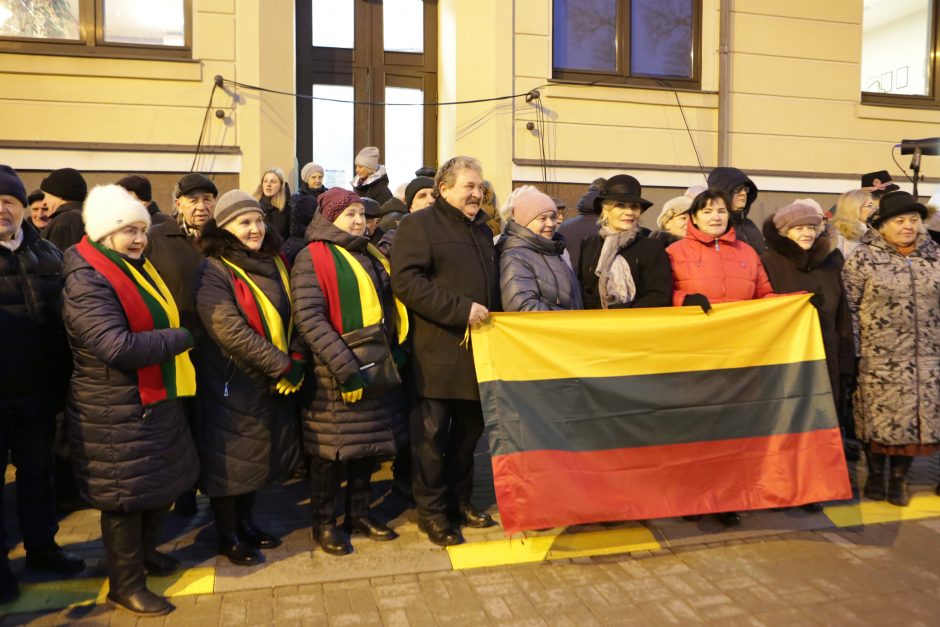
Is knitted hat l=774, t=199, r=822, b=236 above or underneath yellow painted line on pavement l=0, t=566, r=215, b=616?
above

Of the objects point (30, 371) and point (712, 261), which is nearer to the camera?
point (30, 371)

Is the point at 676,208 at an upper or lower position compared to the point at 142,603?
upper

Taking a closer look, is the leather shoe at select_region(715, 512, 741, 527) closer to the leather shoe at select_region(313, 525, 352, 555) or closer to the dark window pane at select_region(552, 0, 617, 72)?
the leather shoe at select_region(313, 525, 352, 555)

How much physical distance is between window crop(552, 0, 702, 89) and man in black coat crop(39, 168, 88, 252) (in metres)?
5.49

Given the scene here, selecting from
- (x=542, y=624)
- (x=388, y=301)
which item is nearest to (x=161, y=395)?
(x=388, y=301)

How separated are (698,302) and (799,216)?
1199 millimetres

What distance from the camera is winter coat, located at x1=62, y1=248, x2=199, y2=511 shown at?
3.59m

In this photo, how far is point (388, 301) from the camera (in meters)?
4.59

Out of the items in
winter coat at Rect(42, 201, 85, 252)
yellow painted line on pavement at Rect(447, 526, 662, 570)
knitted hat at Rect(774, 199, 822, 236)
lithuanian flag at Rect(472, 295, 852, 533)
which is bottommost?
yellow painted line on pavement at Rect(447, 526, 662, 570)

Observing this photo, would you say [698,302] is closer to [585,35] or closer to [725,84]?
[585,35]

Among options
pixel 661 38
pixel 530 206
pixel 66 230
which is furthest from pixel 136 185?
pixel 661 38

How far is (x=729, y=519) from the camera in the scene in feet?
16.0

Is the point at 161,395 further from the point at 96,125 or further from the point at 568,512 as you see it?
the point at 96,125

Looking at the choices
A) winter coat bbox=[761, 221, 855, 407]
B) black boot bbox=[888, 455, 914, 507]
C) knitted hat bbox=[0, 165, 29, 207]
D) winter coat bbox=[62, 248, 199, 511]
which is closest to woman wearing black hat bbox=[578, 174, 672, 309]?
winter coat bbox=[761, 221, 855, 407]
